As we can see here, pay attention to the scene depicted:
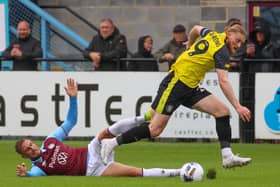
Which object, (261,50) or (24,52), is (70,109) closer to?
(24,52)

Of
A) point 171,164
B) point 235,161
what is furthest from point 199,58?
point 171,164

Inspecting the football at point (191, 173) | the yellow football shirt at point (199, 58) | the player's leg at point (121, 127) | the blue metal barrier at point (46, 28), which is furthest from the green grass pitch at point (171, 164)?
the blue metal barrier at point (46, 28)

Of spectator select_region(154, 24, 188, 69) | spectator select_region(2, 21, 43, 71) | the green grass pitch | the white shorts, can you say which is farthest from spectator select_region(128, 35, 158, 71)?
the white shorts

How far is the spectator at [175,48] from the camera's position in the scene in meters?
20.7

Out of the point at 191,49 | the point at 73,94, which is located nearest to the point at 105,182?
the point at 73,94

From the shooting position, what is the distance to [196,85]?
47.4 ft

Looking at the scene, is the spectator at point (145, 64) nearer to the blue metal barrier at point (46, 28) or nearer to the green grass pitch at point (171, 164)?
the green grass pitch at point (171, 164)

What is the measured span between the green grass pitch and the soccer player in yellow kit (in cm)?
67

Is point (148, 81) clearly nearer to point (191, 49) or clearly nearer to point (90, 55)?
point (90, 55)

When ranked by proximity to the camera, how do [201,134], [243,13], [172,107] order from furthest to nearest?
[243,13]
[201,134]
[172,107]

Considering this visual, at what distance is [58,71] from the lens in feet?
69.8

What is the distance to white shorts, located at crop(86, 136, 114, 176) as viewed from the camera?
13602mm

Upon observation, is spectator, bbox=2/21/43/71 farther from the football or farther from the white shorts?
the football

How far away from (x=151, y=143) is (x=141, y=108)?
702 millimetres
